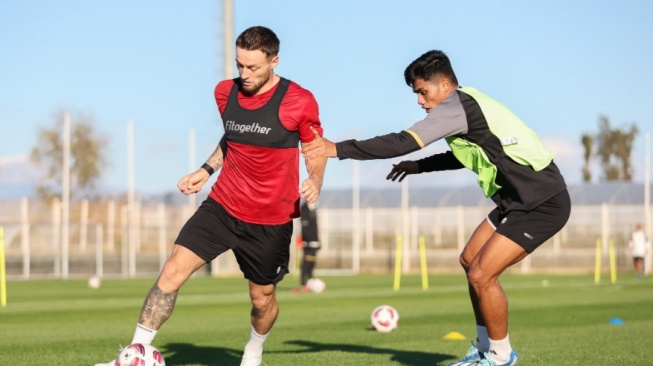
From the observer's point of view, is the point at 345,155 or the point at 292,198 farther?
the point at 292,198

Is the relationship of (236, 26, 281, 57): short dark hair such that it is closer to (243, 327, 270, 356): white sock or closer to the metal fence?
(243, 327, 270, 356): white sock

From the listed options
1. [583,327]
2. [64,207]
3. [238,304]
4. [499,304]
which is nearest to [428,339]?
[583,327]

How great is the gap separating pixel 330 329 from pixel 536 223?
654cm

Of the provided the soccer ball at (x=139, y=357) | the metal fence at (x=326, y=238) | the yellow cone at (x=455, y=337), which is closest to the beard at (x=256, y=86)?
the soccer ball at (x=139, y=357)

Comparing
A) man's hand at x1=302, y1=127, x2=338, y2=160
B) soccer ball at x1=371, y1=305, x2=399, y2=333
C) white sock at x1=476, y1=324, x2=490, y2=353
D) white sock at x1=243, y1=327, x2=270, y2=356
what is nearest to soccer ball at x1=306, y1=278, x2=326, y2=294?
soccer ball at x1=371, y1=305, x2=399, y2=333

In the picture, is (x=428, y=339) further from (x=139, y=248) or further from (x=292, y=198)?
(x=139, y=248)

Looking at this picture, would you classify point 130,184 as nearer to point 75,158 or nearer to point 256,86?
point 75,158

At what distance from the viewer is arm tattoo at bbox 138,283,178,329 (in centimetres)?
808

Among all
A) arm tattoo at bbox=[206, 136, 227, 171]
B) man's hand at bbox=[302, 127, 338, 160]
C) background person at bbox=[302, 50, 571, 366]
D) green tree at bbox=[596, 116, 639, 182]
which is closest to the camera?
man's hand at bbox=[302, 127, 338, 160]

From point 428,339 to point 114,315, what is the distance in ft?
21.1

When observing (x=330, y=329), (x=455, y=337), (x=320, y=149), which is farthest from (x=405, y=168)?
(x=330, y=329)

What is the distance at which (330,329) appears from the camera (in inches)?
573

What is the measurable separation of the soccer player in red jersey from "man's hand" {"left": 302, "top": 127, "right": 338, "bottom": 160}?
0.37 m

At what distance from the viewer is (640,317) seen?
16672mm
